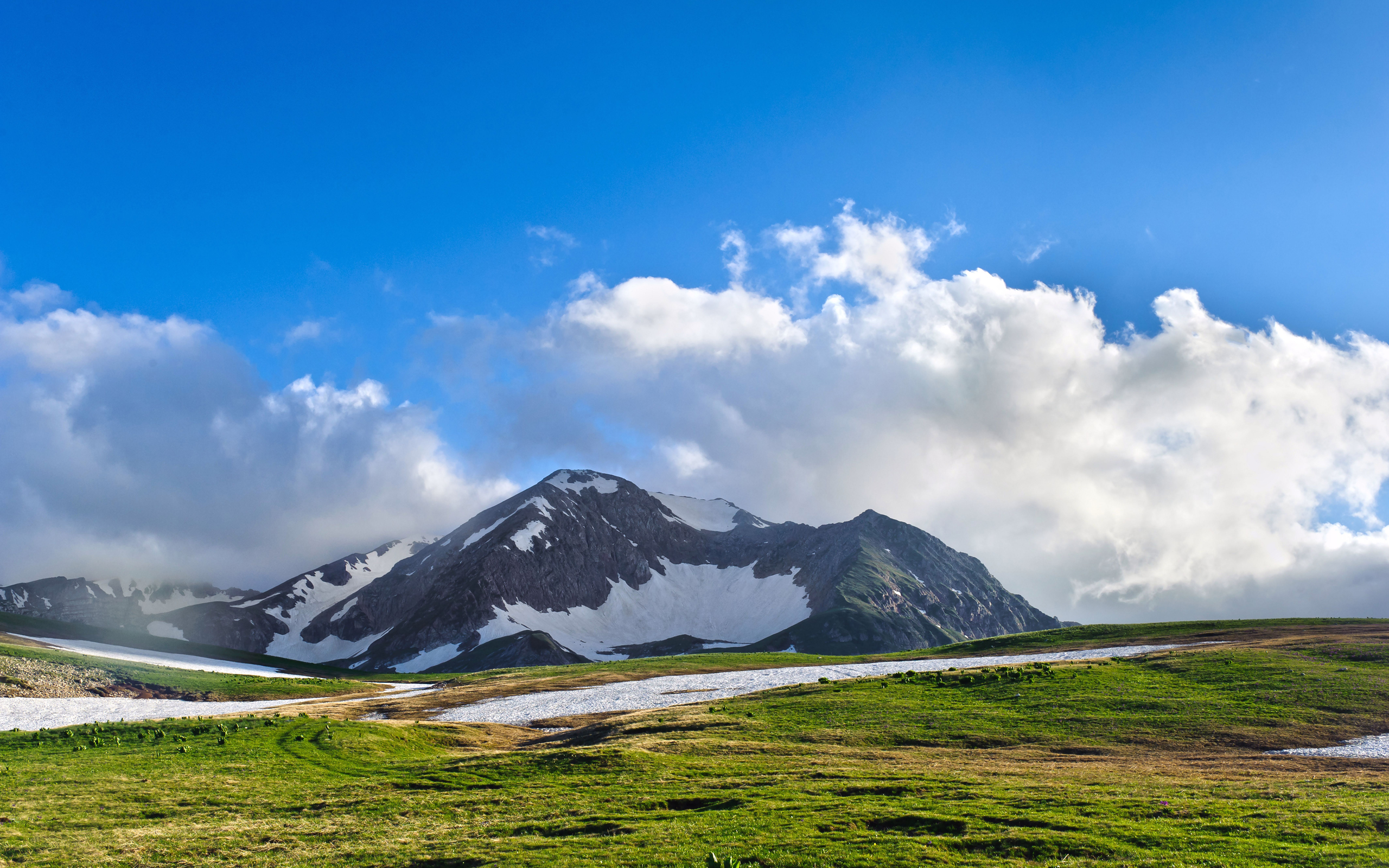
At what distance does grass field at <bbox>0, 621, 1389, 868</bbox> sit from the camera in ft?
70.1

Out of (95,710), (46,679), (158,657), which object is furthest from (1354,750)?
(158,657)

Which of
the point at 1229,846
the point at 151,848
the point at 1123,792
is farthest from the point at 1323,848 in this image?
the point at 151,848

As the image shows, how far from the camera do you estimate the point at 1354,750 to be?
38344 millimetres

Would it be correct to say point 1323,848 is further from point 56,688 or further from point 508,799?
point 56,688

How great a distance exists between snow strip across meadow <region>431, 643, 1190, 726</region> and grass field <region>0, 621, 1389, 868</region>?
13954mm

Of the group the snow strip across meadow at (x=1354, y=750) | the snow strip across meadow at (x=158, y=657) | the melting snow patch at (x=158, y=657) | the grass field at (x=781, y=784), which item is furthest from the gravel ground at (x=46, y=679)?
the snow strip across meadow at (x=1354, y=750)

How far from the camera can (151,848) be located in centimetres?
2389

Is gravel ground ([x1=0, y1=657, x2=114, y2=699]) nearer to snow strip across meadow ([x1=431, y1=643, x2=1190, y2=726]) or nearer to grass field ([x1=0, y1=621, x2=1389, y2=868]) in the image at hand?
snow strip across meadow ([x1=431, y1=643, x2=1190, y2=726])

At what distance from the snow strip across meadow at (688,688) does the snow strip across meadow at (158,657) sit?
8314cm

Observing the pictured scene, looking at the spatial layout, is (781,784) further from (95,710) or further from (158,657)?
(158,657)

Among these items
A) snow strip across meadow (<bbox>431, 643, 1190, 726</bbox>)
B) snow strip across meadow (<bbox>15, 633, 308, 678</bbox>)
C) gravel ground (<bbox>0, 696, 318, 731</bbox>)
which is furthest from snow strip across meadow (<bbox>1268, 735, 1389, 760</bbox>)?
snow strip across meadow (<bbox>15, 633, 308, 678</bbox>)

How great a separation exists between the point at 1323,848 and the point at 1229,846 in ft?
6.71

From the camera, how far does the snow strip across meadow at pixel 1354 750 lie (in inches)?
1447

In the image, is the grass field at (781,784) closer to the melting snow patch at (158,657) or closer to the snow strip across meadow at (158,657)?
the snow strip across meadow at (158,657)
